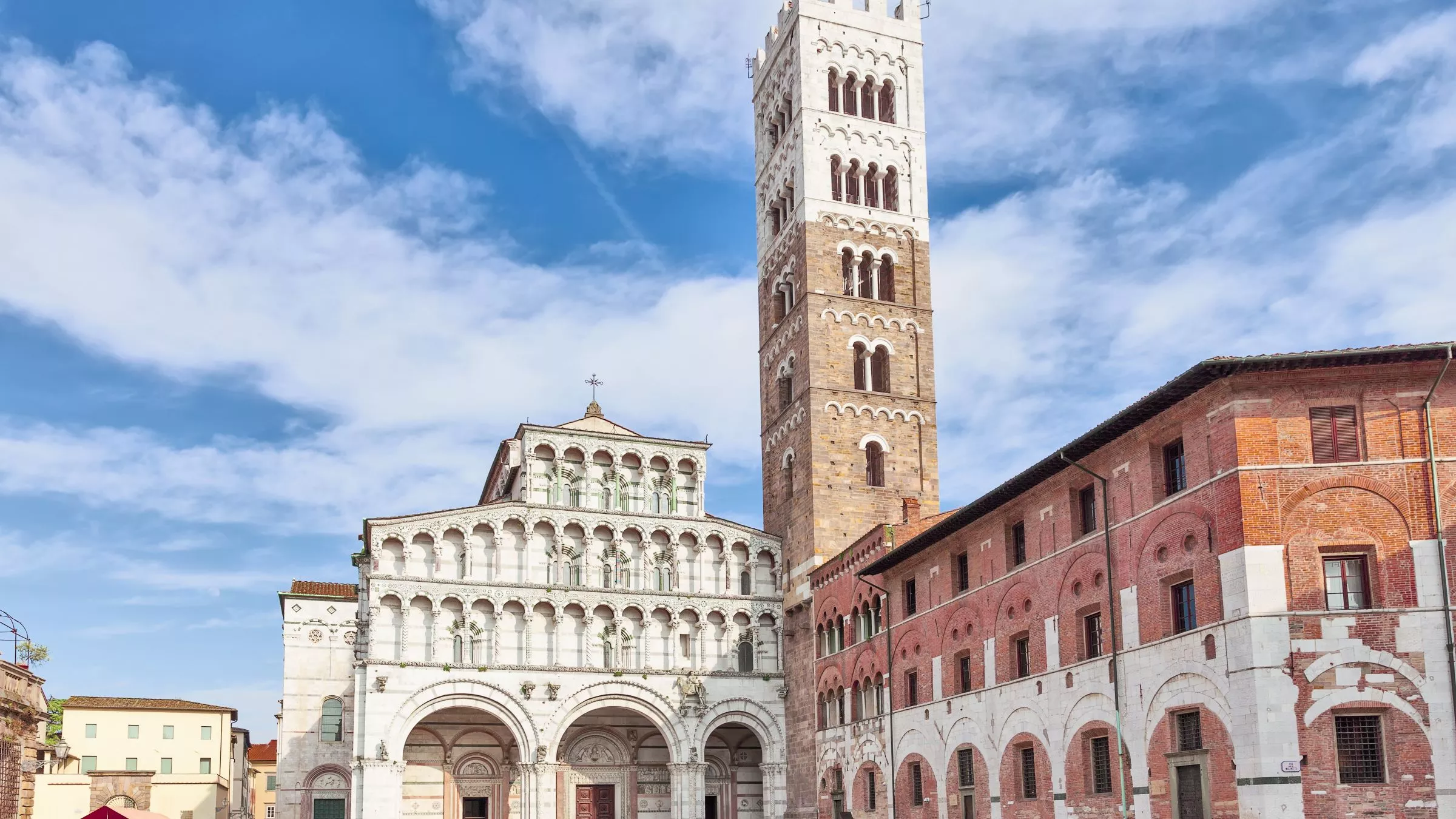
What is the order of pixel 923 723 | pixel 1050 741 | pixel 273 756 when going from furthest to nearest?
pixel 273 756, pixel 923 723, pixel 1050 741

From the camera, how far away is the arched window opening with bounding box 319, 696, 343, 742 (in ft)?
183

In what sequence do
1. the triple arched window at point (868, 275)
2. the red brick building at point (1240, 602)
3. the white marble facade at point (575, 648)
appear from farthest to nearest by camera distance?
the triple arched window at point (868, 275) < the white marble facade at point (575, 648) < the red brick building at point (1240, 602)

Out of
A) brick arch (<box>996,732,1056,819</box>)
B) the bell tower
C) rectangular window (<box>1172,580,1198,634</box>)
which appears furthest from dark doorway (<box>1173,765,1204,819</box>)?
A: the bell tower

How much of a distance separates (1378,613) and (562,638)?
101ft

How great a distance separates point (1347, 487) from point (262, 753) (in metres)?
91.2

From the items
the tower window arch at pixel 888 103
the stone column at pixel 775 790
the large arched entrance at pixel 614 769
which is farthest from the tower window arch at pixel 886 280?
the large arched entrance at pixel 614 769

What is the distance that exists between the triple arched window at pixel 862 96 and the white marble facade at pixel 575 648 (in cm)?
1626

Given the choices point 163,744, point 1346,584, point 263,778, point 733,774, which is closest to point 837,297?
point 733,774

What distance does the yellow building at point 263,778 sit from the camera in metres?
96.0

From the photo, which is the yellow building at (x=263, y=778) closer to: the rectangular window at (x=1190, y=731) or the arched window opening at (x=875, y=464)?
the arched window opening at (x=875, y=464)

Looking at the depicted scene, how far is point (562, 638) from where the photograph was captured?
4894 cm

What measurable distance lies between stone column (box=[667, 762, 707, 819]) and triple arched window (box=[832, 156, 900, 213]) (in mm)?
23565

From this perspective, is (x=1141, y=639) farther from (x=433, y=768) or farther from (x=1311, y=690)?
(x=433, y=768)

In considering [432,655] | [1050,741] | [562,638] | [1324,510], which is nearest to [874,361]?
[562,638]
